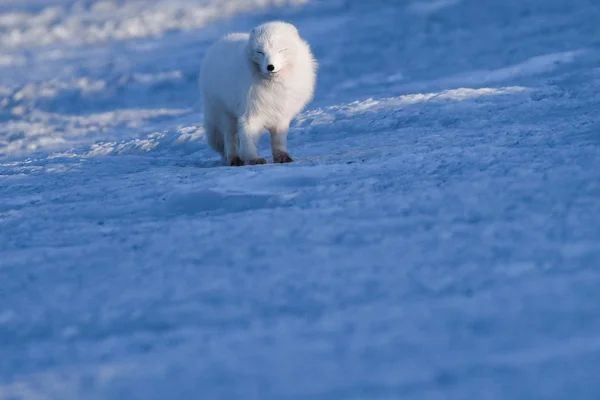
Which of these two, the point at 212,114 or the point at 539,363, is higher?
the point at 212,114

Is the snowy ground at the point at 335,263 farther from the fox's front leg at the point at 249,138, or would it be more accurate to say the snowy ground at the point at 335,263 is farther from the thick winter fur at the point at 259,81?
the thick winter fur at the point at 259,81

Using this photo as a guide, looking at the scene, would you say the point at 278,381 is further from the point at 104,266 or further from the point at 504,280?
the point at 104,266

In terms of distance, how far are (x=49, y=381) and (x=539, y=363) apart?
136 centimetres

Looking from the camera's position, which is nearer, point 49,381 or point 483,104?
point 49,381

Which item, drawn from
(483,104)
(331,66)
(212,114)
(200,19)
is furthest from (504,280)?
(200,19)

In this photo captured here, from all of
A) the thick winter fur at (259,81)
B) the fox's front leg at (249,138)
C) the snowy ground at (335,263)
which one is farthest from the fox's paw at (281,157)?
the snowy ground at (335,263)

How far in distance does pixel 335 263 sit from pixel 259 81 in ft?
7.42

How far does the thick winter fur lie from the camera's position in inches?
196

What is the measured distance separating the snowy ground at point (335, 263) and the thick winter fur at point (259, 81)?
508mm

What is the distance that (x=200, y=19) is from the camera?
1494 cm

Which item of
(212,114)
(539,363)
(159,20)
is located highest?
(159,20)

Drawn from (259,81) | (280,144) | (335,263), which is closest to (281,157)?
(280,144)

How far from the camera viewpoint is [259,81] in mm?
5121

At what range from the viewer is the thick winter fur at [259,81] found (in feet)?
16.3
